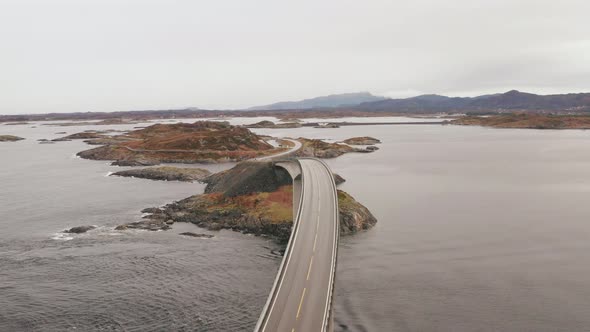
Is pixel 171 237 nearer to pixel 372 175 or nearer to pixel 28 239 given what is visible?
pixel 28 239

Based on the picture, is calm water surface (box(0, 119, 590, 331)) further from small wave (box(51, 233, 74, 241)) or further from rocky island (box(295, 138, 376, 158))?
rocky island (box(295, 138, 376, 158))

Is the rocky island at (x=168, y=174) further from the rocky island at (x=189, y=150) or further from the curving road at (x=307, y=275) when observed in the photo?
the curving road at (x=307, y=275)

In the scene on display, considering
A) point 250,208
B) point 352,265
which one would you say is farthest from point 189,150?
point 352,265

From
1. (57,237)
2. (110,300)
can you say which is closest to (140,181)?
(57,237)

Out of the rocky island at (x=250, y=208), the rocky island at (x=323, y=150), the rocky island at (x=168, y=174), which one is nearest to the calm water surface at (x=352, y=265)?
the rocky island at (x=250, y=208)

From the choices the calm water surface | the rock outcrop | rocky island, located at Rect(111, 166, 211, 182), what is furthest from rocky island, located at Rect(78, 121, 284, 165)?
the rock outcrop

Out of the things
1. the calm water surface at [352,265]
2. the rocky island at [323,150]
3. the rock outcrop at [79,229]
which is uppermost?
the rocky island at [323,150]
